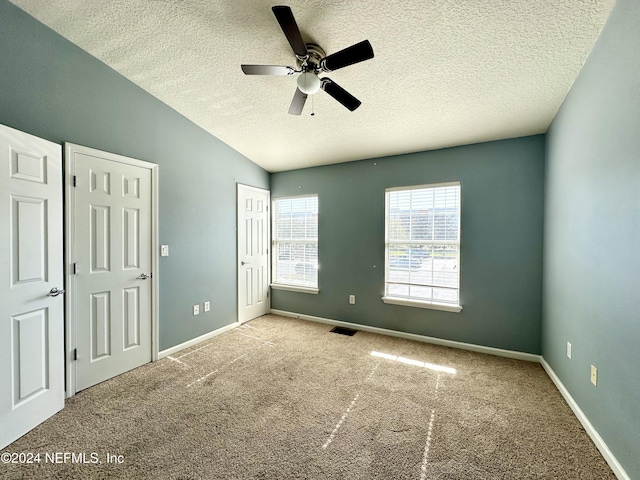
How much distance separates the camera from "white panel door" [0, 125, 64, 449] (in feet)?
5.72

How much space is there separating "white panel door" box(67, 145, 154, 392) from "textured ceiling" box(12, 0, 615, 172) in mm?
993

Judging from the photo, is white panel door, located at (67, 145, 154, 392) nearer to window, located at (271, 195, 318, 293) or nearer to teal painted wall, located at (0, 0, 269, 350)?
teal painted wall, located at (0, 0, 269, 350)

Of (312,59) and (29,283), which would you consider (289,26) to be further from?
(29,283)

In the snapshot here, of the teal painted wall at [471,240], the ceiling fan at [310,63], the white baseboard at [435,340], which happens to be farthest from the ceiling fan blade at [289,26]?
the white baseboard at [435,340]

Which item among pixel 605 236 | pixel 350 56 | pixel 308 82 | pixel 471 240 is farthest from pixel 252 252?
pixel 605 236

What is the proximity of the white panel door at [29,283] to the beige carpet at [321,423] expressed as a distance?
0.22m

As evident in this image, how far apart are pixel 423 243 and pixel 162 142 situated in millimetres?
3340

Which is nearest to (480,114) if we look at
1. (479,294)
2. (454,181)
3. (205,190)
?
(454,181)

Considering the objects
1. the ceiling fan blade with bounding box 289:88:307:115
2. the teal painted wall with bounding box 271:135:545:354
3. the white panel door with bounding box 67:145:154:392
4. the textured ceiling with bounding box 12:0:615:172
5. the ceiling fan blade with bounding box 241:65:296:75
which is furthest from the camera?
the teal painted wall with bounding box 271:135:545:354

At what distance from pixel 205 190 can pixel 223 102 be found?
1150 millimetres

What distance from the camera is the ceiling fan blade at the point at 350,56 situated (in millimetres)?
1563

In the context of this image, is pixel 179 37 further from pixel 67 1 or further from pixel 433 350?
pixel 433 350

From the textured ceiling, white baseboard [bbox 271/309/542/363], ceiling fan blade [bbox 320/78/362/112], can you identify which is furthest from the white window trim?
ceiling fan blade [bbox 320/78/362/112]

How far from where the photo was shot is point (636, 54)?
1400 millimetres
